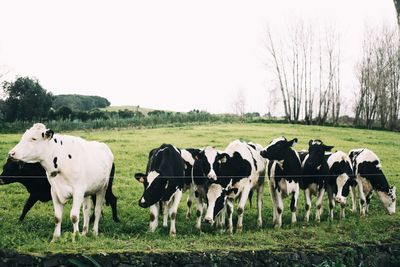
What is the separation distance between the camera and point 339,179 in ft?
46.4

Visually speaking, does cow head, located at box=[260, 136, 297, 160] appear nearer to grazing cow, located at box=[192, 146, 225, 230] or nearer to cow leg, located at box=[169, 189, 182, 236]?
grazing cow, located at box=[192, 146, 225, 230]

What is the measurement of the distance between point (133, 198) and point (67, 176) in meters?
5.02

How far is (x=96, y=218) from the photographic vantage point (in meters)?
11.7

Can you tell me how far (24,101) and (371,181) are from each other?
35625mm

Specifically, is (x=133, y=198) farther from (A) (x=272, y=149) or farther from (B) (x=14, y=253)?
(B) (x=14, y=253)

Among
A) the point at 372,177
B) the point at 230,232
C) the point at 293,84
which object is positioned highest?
the point at 293,84

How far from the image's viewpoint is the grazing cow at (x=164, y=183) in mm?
11305

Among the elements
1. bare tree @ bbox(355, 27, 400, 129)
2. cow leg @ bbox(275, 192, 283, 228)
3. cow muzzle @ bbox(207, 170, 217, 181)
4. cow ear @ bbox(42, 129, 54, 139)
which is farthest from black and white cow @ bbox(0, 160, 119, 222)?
bare tree @ bbox(355, 27, 400, 129)

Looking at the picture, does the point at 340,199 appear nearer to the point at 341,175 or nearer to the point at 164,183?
the point at 341,175

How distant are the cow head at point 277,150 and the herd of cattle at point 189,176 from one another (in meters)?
0.03

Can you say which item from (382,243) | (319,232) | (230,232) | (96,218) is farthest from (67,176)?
(382,243)

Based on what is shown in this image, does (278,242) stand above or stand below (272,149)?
below

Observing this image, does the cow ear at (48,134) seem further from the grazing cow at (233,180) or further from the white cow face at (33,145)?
the grazing cow at (233,180)

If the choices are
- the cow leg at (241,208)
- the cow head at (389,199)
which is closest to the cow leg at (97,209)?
the cow leg at (241,208)
